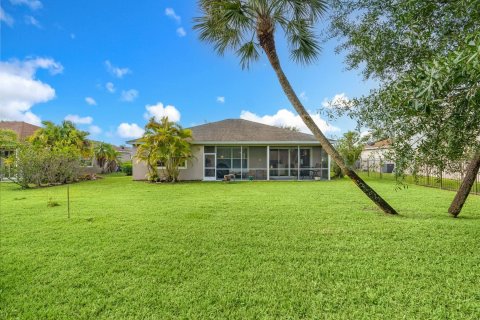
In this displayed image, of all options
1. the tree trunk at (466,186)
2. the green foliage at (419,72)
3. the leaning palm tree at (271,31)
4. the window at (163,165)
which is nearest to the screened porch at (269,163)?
the window at (163,165)

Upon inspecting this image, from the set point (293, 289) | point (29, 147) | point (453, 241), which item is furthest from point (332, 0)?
point (29, 147)

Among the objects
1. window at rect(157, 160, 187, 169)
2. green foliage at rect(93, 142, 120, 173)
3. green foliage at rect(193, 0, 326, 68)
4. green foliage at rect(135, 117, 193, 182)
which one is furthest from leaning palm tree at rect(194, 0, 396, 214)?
green foliage at rect(93, 142, 120, 173)

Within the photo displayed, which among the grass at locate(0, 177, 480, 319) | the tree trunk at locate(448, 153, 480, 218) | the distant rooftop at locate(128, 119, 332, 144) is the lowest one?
the grass at locate(0, 177, 480, 319)

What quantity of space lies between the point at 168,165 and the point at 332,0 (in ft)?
51.7

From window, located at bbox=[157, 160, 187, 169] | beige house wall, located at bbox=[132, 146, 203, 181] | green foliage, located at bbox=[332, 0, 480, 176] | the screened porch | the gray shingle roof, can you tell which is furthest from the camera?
the screened porch

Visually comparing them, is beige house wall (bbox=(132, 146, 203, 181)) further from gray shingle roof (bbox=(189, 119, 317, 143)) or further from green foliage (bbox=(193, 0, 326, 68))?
green foliage (bbox=(193, 0, 326, 68))

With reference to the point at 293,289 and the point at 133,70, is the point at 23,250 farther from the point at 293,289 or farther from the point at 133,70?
the point at 133,70

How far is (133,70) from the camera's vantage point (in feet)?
68.8

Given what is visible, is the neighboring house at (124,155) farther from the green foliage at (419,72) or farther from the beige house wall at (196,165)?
the green foliage at (419,72)

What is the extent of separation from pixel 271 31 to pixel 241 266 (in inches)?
249

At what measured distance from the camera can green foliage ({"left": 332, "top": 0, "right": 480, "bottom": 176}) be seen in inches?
94.9

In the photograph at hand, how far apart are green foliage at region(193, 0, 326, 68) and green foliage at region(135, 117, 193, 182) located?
10354 millimetres

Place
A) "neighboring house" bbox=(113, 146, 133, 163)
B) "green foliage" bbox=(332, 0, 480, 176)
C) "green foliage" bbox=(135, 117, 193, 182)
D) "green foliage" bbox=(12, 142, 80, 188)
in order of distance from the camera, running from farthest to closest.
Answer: "neighboring house" bbox=(113, 146, 133, 163) → "green foliage" bbox=(135, 117, 193, 182) → "green foliage" bbox=(12, 142, 80, 188) → "green foliage" bbox=(332, 0, 480, 176)

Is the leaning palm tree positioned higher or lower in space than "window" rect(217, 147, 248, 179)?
higher
